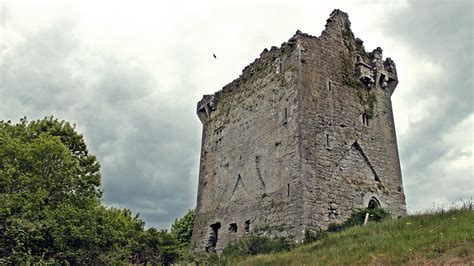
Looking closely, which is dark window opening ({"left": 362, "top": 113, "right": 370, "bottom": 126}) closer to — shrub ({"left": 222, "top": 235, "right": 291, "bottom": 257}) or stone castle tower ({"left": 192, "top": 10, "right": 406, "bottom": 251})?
stone castle tower ({"left": 192, "top": 10, "right": 406, "bottom": 251})

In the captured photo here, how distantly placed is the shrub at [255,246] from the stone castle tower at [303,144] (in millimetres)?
403

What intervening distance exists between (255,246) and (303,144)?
4419mm

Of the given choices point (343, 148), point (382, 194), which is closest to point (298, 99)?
point (343, 148)

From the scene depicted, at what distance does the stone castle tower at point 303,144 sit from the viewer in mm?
17625

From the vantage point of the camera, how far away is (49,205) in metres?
18.3

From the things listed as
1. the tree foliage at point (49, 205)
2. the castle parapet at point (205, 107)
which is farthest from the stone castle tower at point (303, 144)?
the tree foliage at point (49, 205)

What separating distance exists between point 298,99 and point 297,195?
4083 mm

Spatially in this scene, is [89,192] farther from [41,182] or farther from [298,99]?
[298,99]

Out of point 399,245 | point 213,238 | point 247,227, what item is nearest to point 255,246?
point 247,227

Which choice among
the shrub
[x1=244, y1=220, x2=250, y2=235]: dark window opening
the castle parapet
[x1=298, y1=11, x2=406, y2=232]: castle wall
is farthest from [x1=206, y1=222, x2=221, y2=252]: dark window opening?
the castle parapet

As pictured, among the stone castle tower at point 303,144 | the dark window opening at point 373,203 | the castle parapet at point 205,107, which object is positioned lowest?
the dark window opening at point 373,203

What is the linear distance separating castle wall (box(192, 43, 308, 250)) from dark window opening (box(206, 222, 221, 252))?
0.07 metres

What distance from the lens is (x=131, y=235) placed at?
2694 centimetres

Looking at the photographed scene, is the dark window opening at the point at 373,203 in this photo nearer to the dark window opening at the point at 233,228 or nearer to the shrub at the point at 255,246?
the shrub at the point at 255,246
